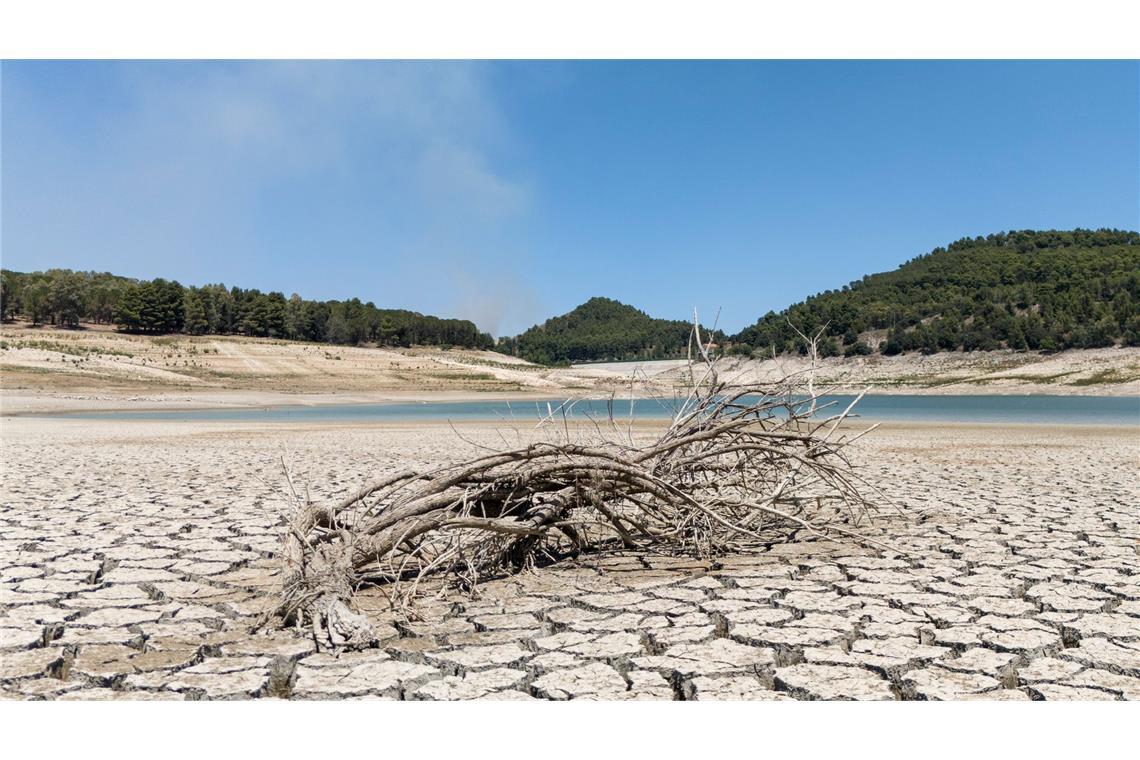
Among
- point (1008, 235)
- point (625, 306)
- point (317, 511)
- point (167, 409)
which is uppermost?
point (1008, 235)

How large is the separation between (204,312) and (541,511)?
71.2m

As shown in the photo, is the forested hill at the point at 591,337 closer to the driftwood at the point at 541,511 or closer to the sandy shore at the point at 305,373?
the sandy shore at the point at 305,373

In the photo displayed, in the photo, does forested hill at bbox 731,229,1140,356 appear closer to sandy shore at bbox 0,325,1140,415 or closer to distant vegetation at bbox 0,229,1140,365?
distant vegetation at bbox 0,229,1140,365

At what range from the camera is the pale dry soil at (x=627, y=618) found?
2980 millimetres

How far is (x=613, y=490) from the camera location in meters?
4.89

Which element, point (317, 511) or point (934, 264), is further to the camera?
point (934, 264)

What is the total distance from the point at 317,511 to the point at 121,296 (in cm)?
7095

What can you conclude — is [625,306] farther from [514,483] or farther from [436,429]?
[514,483]

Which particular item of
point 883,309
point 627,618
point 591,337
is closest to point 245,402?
point 627,618

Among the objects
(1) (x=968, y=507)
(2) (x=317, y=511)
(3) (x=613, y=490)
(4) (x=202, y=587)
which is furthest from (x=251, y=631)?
(1) (x=968, y=507)

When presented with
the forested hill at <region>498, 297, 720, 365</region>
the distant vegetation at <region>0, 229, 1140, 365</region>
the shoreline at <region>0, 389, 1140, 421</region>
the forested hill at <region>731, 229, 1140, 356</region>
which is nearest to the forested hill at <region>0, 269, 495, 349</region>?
the distant vegetation at <region>0, 229, 1140, 365</region>

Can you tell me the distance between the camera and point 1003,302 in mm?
68250

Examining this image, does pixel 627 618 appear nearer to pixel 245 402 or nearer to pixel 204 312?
pixel 245 402

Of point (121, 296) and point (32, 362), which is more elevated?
point (121, 296)
